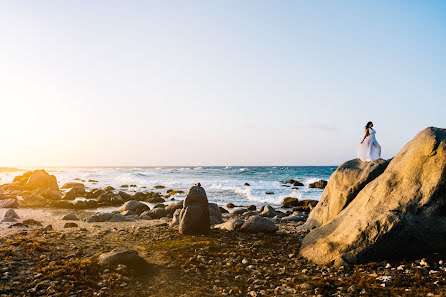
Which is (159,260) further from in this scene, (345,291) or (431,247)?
(431,247)

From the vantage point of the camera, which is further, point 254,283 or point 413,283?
point 254,283

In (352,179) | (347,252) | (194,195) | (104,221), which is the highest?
(352,179)

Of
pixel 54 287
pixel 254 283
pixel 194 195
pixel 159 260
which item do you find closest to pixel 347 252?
pixel 254 283

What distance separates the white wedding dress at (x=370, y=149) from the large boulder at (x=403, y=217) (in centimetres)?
295

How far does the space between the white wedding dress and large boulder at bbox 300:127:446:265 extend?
2.95 metres

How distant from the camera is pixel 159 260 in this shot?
36.7 ft

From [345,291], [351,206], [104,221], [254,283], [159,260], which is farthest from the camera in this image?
[104,221]

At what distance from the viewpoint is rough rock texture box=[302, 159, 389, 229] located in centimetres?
1341

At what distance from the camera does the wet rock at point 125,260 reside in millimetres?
10086

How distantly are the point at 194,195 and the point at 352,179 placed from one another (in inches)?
318

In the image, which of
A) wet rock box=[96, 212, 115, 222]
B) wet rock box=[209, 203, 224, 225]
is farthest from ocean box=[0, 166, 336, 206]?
wet rock box=[96, 212, 115, 222]

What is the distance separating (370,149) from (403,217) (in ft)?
17.0

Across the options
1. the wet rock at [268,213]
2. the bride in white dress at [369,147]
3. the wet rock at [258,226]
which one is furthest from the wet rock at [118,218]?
the bride in white dress at [369,147]

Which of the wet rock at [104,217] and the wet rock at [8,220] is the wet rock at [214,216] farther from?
the wet rock at [8,220]
